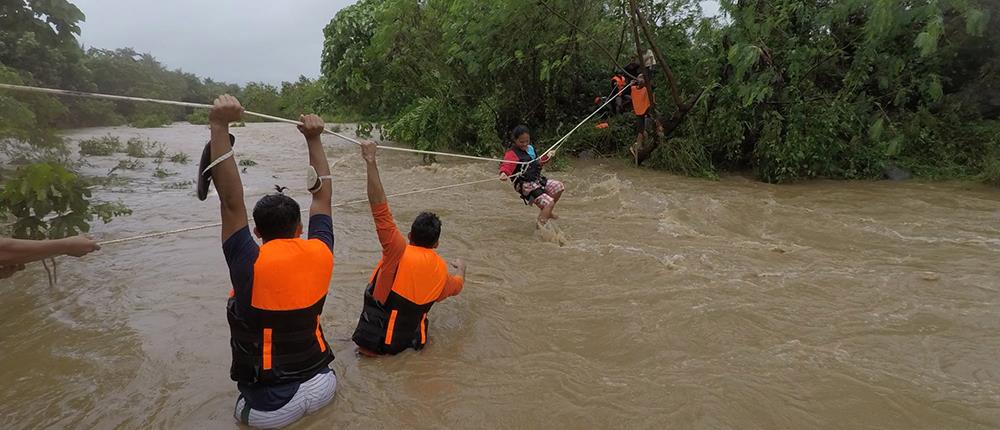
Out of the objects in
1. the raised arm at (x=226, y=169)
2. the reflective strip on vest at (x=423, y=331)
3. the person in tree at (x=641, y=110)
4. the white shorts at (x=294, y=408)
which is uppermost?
the person in tree at (x=641, y=110)

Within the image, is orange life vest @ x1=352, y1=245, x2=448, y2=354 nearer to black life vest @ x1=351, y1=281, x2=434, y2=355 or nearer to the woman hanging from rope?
black life vest @ x1=351, y1=281, x2=434, y2=355

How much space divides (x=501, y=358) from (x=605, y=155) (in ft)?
26.6

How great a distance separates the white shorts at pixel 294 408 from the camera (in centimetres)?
271

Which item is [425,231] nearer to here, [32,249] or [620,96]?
[32,249]

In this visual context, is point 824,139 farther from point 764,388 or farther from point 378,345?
point 378,345

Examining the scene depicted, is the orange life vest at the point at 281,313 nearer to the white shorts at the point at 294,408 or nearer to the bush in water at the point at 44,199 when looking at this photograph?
the white shorts at the point at 294,408

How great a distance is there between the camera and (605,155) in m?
11.1

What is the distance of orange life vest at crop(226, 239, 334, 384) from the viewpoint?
243 centimetres

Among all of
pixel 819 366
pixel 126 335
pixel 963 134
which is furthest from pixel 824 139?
pixel 126 335

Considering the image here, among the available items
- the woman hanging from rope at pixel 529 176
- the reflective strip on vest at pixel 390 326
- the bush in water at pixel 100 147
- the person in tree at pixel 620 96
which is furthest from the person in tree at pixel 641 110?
the bush in water at pixel 100 147

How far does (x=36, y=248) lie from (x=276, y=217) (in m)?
0.86

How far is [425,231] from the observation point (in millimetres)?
3461

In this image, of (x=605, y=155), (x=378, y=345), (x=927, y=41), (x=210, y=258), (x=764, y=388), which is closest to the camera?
(x=764, y=388)

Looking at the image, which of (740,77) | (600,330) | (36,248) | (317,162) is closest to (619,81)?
(740,77)
